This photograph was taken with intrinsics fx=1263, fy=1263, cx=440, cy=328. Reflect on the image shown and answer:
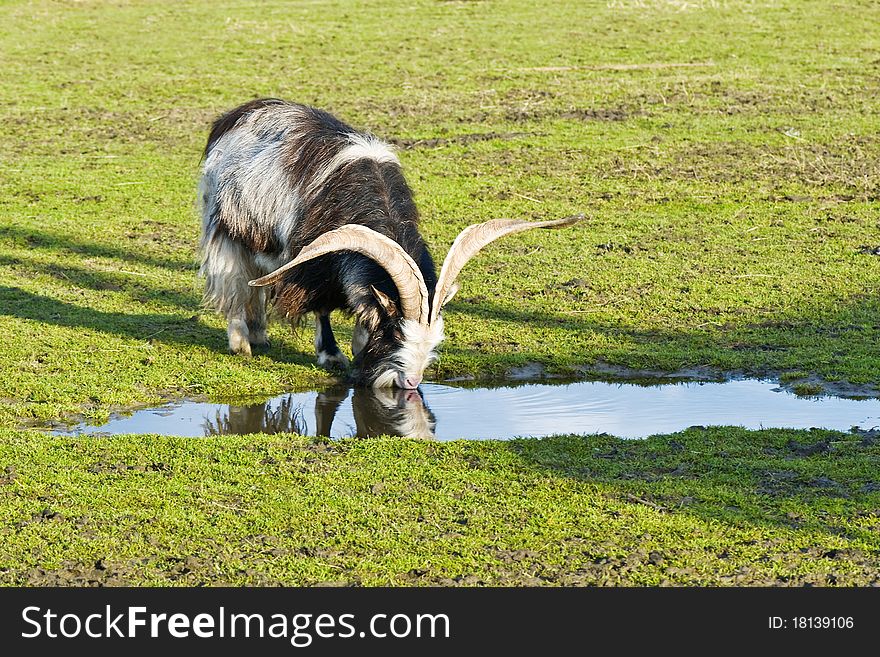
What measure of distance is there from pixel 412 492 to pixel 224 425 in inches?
81.7

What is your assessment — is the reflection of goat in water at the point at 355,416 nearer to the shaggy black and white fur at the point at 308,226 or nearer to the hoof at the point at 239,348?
the shaggy black and white fur at the point at 308,226

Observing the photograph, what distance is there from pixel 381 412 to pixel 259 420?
2.76 ft

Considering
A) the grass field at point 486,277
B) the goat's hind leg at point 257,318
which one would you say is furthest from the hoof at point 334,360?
the goat's hind leg at point 257,318

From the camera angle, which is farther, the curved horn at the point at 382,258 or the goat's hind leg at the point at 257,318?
the goat's hind leg at the point at 257,318

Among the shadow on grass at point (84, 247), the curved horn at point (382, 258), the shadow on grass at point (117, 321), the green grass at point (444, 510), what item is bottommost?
the green grass at point (444, 510)

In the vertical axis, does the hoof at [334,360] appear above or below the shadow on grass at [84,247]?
below

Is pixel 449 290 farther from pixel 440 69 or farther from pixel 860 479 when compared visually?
pixel 440 69

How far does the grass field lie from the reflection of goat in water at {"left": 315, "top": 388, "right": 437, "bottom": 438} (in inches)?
19.6

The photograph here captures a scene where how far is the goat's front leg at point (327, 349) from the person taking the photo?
9625mm

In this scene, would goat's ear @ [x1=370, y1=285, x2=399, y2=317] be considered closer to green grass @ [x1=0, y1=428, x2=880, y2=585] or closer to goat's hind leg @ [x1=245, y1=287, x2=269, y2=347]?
green grass @ [x1=0, y1=428, x2=880, y2=585]

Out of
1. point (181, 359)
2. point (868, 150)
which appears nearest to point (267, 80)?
point (868, 150)

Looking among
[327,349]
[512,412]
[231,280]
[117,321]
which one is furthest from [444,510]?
[117,321]

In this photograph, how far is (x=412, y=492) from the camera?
6.92m

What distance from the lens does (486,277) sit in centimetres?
1209
